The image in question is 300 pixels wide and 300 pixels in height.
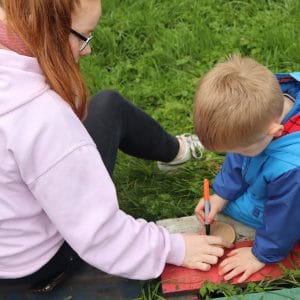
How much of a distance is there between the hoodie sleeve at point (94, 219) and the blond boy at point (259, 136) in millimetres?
368

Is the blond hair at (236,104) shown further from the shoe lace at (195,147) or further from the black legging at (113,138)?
the shoe lace at (195,147)

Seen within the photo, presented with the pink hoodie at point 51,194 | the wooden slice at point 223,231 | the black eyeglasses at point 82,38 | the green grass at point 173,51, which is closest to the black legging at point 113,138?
the pink hoodie at point 51,194

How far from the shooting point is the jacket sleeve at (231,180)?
2.34 metres

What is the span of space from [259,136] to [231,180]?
46 cm

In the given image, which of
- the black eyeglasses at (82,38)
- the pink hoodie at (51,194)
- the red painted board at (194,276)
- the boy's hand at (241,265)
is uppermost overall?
the black eyeglasses at (82,38)

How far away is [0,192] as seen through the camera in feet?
6.01

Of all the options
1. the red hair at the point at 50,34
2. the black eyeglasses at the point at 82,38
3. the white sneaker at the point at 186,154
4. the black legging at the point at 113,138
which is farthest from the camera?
the white sneaker at the point at 186,154

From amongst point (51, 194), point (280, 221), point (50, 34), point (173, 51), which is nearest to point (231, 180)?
point (280, 221)

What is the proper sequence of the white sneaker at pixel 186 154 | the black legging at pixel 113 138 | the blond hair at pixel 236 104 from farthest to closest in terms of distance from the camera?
the white sneaker at pixel 186 154 < the black legging at pixel 113 138 < the blond hair at pixel 236 104

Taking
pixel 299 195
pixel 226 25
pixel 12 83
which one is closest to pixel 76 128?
pixel 12 83

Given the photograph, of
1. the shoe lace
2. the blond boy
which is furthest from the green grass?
the blond boy

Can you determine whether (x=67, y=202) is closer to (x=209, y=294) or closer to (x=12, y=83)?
(x=12, y=83)

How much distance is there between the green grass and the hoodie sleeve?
2.96 feet

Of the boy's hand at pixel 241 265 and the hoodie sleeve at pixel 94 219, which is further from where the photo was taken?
the boy's hand at pixel 241 265
